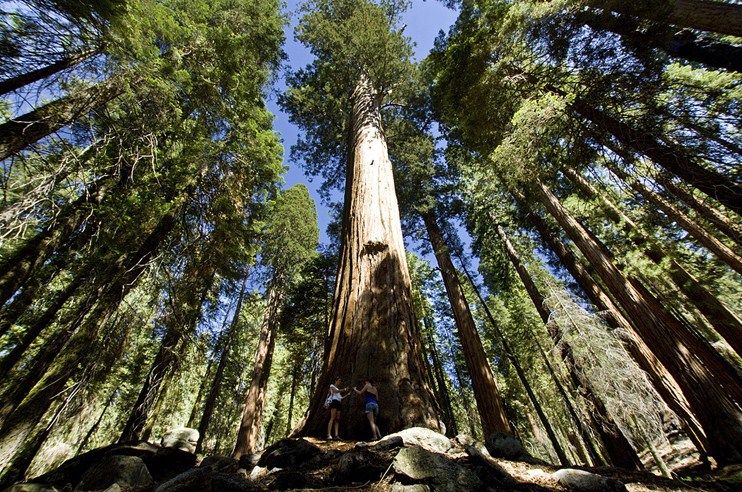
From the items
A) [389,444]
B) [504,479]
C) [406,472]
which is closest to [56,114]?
[389,444]

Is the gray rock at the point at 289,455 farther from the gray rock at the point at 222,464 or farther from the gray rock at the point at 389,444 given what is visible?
the gray rock at the point at 389,444

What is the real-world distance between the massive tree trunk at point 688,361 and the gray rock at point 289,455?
5511 mm

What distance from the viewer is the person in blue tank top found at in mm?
2252

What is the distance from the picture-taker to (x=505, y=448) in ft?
7.42

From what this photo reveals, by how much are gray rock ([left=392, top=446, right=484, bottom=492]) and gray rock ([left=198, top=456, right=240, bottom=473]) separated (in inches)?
50.4

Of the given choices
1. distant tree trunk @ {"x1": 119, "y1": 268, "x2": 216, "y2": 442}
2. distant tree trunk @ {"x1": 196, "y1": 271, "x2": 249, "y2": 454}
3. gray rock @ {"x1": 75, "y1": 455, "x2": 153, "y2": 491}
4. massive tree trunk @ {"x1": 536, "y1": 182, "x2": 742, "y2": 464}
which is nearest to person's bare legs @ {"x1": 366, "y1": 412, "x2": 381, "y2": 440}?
gray rock @ {"x1": 75, "y1": 455, "x2": 153, "y2": 491}

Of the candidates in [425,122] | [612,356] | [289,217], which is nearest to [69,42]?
[425,122]

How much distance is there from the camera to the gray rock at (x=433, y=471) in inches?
54.9

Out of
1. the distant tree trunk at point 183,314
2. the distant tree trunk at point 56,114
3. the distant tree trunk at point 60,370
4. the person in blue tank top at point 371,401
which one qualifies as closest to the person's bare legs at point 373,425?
the person in blue tank top at point 371,401

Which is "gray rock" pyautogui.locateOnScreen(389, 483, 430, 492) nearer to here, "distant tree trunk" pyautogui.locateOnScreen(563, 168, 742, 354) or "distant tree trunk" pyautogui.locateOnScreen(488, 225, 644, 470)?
"distant tree trunk" pyautogui.locateOnScreen(563, 168, 742, 354)

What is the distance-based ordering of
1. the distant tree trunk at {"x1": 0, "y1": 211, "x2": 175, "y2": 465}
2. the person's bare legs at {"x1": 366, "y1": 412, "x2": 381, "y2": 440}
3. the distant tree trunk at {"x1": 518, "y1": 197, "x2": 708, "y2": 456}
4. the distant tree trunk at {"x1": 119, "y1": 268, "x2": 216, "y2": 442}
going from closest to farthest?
the person's bare legs at {"x1": 366, "y1": 412, "x2": 381, "y2": 440} < the distant tree trunk at {"x1": 0, "y1": 211, "x2": 175, "y2": 465} < the distant tree trunk at {"x1": 119, "y1": 268, "x2": 216, "y2": 442} < the distant tree trunk at {"x1": 518, "y1": 197, "x2": 708, "y2": 456}

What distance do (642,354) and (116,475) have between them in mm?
9495

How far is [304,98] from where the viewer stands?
8.58 metres

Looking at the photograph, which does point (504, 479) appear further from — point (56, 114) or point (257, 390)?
point (257, 390)
